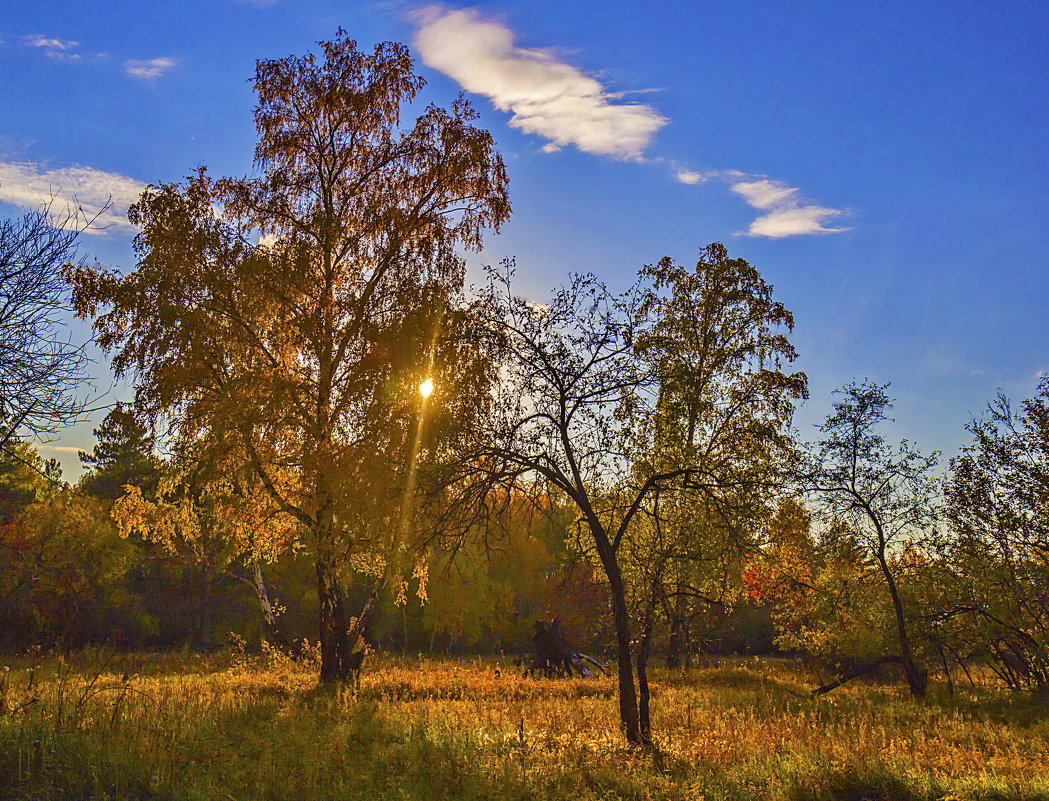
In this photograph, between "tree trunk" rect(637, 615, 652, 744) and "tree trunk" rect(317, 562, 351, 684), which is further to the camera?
"tree trunk" rect(317, 562, 351, 684)

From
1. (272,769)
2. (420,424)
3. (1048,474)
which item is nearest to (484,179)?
(420,424)

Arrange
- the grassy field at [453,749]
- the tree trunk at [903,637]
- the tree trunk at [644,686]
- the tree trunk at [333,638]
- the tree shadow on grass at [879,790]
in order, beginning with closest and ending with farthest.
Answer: the grassy field at [453,749] < the tree shadow on grass at [879,790] < the tree trunk at [644,686] < the tree trunk at [333,638] < the tree trunk at [903,637]

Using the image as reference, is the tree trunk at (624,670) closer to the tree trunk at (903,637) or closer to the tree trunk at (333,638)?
the tree trunk at (333,638)

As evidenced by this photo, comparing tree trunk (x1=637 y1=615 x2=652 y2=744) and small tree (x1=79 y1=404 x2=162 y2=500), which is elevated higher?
small tree (x1=79 y1=404 x2=162 y2=500)

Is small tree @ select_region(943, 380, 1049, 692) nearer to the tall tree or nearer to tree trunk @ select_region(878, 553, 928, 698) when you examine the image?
tree trunk @ select_region(878, 553, 928, 698)

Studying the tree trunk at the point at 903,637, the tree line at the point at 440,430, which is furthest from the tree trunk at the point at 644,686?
the tree trunk at the point at 903,637

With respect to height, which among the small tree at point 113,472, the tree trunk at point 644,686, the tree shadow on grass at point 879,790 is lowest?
the tree shadow on grass at point 879,790

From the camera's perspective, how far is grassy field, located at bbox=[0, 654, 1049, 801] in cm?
832

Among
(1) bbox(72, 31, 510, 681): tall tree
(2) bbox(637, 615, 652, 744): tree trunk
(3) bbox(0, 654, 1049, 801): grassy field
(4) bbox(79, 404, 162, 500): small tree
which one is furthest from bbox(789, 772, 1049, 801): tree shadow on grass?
(4) bbox(79, 404, 162, 500): small tree

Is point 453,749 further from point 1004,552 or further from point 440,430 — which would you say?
point 1004,552

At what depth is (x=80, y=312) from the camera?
16219 millimetres

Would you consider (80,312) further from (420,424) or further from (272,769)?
(272,769)

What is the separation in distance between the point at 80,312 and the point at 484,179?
9691 millimetres

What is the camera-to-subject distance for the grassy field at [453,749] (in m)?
8.32
